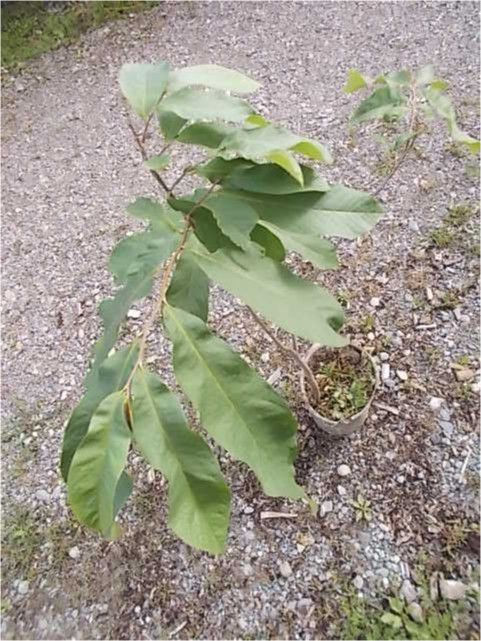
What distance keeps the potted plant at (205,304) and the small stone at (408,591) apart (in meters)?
0.72

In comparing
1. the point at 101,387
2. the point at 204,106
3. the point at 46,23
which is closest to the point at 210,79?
the point at 204,106

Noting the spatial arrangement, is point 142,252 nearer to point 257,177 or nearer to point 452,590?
point 257,177

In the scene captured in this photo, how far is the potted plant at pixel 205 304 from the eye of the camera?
25.7 inches

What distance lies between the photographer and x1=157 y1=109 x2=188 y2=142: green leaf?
820 mm

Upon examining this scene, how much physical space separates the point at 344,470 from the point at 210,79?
0.93m

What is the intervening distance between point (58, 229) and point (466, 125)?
1.40m

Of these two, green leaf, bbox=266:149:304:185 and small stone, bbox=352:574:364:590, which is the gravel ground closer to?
small stone, bbox=352:574:364:590

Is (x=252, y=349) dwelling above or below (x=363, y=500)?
above

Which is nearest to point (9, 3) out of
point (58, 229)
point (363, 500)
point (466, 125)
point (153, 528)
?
point (58, 229)

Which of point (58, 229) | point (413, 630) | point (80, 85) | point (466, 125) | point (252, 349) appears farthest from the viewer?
point (80, 85)

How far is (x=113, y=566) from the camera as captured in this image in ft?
4.64

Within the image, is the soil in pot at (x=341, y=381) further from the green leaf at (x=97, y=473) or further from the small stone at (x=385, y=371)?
the green leaf at (x=97, y=473)

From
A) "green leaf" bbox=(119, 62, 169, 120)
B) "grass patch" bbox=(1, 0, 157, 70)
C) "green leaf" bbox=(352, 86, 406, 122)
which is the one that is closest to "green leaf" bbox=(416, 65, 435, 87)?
"green leaf" bbox=(352, 86, 406, 122)

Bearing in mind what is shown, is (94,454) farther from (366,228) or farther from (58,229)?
(58,229)
